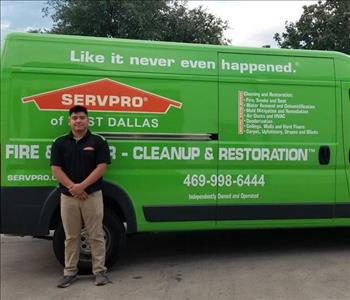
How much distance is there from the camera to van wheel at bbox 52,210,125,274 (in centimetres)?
539

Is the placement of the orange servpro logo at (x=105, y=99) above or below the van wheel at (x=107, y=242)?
above

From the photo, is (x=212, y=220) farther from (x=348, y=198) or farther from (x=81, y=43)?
(x=81, y=43)

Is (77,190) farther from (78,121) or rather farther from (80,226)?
(78,121)

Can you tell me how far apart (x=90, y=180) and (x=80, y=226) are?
21.0 inches

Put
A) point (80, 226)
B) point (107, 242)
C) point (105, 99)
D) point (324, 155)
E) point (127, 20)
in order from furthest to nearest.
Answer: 1. point (127, 20)
2. point (324, 155)
3. point (107, 242)
4. point (105, 99)
5. point (80, 226)

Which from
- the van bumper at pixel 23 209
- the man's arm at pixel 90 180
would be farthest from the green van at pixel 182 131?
the man's arm at pixel 90 180

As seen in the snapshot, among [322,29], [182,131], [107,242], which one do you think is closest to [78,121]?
[182,131]

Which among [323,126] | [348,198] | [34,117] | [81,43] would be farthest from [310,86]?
[34,117]

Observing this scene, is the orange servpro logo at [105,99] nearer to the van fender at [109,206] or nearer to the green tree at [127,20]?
the van fender at [109,206]

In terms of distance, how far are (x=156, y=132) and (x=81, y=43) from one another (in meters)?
1.25

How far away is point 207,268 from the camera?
562 centimetres

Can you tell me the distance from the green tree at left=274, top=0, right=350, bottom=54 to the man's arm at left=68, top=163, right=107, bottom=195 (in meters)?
13.8

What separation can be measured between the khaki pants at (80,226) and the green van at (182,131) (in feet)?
0.64

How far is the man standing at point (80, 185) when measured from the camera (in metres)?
5.02
